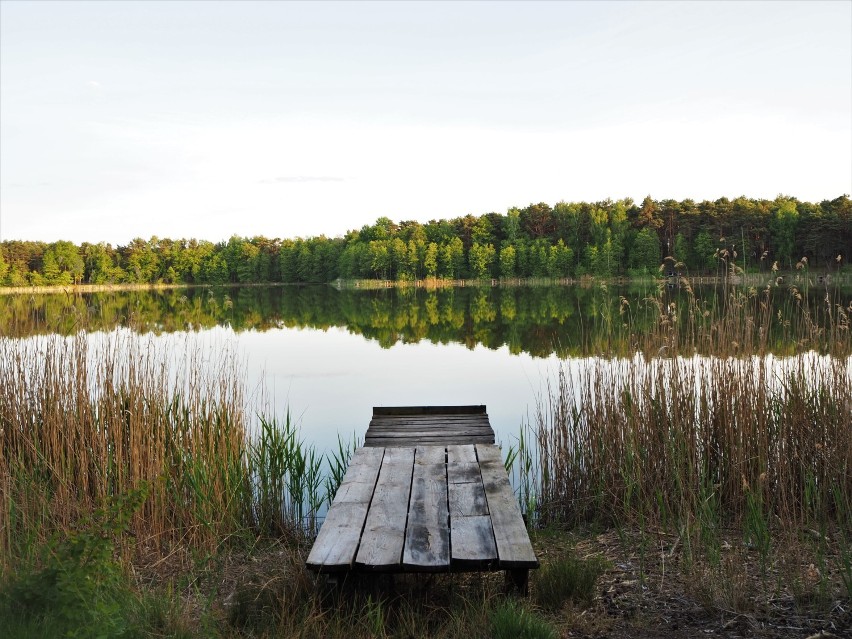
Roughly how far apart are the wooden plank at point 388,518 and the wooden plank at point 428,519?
0.11ft

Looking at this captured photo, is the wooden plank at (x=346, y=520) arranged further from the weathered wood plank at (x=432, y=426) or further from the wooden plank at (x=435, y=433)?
the weathered wood plank at (x=432, y=426)

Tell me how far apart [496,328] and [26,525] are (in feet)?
49.3

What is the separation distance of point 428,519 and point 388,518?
7.2 inches

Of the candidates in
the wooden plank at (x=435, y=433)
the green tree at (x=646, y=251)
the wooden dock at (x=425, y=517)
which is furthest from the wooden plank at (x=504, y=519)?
the green tree at (x=646, y=251)

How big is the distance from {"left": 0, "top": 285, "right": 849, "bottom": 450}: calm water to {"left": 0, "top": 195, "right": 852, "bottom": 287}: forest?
13858 millimetres

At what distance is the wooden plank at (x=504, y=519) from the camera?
2.36m

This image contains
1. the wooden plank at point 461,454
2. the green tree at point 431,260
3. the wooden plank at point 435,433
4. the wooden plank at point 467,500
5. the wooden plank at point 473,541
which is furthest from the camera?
the green tree at point 431,260

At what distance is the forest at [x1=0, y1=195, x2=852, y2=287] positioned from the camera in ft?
135

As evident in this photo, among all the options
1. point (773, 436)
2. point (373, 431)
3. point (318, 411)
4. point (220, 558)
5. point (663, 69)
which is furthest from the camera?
point (663, 69)

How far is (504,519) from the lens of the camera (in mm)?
2789

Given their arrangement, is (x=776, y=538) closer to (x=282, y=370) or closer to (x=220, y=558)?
(x=220, y=558)

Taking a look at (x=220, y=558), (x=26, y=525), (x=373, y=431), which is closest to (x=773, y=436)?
(x=373, y=431)

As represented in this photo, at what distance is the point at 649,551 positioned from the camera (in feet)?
10.8

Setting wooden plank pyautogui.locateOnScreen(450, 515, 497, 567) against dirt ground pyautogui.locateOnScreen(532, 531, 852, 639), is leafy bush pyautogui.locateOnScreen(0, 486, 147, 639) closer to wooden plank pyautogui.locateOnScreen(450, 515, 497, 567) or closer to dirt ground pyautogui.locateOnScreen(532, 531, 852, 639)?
wooden plank pyautogui.locateOnScreen(450, 515, 497, 567)
